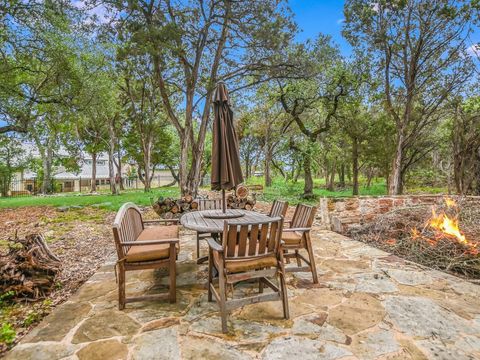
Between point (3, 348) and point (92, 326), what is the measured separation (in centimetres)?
65

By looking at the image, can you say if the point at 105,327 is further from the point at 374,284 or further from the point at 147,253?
the point at 374,284

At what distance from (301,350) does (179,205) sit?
19.8 ft

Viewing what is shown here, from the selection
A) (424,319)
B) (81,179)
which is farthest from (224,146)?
(81,179)

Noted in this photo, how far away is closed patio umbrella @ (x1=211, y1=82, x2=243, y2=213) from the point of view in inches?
136

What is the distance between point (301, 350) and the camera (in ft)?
6.78

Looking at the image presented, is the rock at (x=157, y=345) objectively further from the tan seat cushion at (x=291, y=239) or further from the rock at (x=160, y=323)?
the tan seat cushion at (x=291, y=239)

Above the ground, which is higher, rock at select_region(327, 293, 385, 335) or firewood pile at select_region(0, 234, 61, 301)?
firewood pile at select_region(0, 234, 61, 301)

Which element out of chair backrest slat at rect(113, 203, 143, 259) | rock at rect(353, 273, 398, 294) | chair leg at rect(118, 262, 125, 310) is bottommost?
rock at rect(353, 273, 398, 294)

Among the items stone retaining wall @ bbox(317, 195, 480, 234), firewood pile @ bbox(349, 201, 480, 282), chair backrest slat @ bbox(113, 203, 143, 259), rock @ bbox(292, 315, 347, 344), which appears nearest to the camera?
rock @ bbox(292, 315, 347, 344)

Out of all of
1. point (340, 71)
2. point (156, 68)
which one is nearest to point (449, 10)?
point (340, 71)

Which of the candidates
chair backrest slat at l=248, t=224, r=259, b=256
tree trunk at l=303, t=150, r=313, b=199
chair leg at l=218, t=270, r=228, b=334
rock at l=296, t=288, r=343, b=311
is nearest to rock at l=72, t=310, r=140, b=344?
chair leg at l=218, t=270, r=228, b=334

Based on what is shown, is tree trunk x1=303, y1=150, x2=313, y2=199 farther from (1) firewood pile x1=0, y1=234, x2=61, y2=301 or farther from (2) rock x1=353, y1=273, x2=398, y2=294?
(1) firewood pile x1=0, y1=234, x2=61, y2=301

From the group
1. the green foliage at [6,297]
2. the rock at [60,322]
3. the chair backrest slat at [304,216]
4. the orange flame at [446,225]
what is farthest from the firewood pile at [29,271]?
the orange flame at [446,225]

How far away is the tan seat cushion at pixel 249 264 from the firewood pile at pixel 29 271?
2.37m
